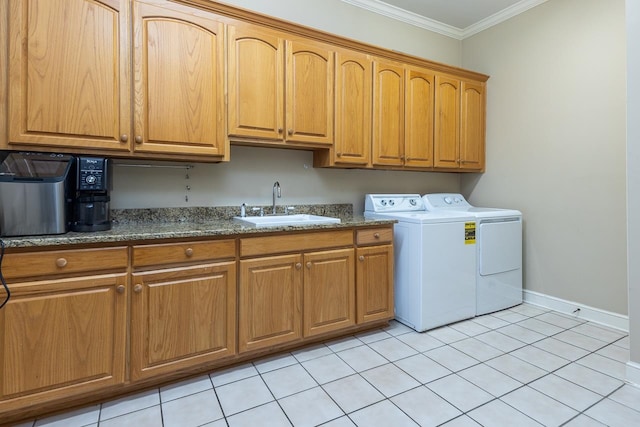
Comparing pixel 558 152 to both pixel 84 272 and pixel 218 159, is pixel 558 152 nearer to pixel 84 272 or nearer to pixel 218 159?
pixel 218 159

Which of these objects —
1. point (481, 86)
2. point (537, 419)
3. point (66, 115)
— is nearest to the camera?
point (537, 419)

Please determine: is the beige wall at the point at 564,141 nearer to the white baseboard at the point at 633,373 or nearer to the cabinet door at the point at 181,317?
the white baseboard at the point at 633,373

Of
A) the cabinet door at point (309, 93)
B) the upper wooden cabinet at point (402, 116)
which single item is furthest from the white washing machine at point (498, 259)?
the cabinet door at point (309, 93)

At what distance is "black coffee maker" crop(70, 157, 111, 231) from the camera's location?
1716 mm

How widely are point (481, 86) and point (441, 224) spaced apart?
1.83 m

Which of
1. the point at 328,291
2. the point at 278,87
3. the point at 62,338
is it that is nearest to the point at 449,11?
the point at 278,87

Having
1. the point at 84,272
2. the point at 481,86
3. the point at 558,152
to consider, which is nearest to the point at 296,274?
the point at 84,272

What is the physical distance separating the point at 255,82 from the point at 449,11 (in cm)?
232

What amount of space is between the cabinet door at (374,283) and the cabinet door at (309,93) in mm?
938

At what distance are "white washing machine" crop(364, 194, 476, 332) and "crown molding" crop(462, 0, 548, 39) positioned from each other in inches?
83.4

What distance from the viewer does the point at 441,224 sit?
264cm

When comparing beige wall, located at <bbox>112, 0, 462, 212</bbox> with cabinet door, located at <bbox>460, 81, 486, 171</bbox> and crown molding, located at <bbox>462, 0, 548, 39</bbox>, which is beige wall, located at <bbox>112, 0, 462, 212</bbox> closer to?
crown molding, located at <bbox>462, 0, 548, 39</bbox>

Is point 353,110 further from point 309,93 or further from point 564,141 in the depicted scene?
point 564,141

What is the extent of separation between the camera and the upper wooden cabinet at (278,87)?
2.23 m
